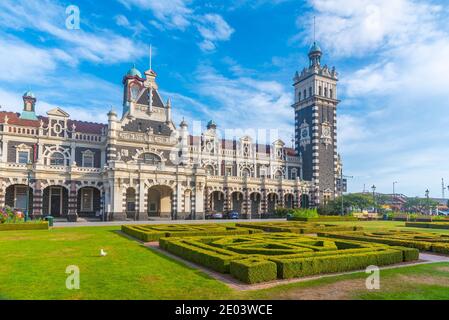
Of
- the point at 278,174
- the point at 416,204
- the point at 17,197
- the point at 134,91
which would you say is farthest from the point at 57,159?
the point at 416,204

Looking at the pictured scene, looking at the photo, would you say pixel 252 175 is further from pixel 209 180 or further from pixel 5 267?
pixel 5 267

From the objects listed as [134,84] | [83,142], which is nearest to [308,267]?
[83,142]

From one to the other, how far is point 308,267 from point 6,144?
2064 inches

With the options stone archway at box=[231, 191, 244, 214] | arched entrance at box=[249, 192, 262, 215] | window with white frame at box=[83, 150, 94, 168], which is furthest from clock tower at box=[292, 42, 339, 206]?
window with white frame at box=[83, 150, 94, 168]

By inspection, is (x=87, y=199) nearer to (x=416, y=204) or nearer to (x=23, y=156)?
(x=23, y=156)

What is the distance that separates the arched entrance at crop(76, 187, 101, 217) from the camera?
171ft

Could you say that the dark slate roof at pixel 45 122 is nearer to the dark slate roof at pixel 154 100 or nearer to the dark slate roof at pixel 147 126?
the dark slate roof at pixel 147 126

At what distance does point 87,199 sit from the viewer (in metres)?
52.8

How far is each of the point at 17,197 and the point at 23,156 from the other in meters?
6.66

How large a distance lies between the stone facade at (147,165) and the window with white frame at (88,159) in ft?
0.51

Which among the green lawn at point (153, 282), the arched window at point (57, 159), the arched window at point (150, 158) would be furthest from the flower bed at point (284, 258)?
the arched window at point (57, 159)

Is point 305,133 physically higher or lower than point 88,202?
higher

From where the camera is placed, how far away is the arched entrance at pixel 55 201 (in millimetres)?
50275

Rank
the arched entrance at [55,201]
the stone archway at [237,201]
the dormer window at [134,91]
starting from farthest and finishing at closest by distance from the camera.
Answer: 1. the stone archway at [237,201]
2. the dormer window at [134,91]
3. the arched entrance at [55,201]
